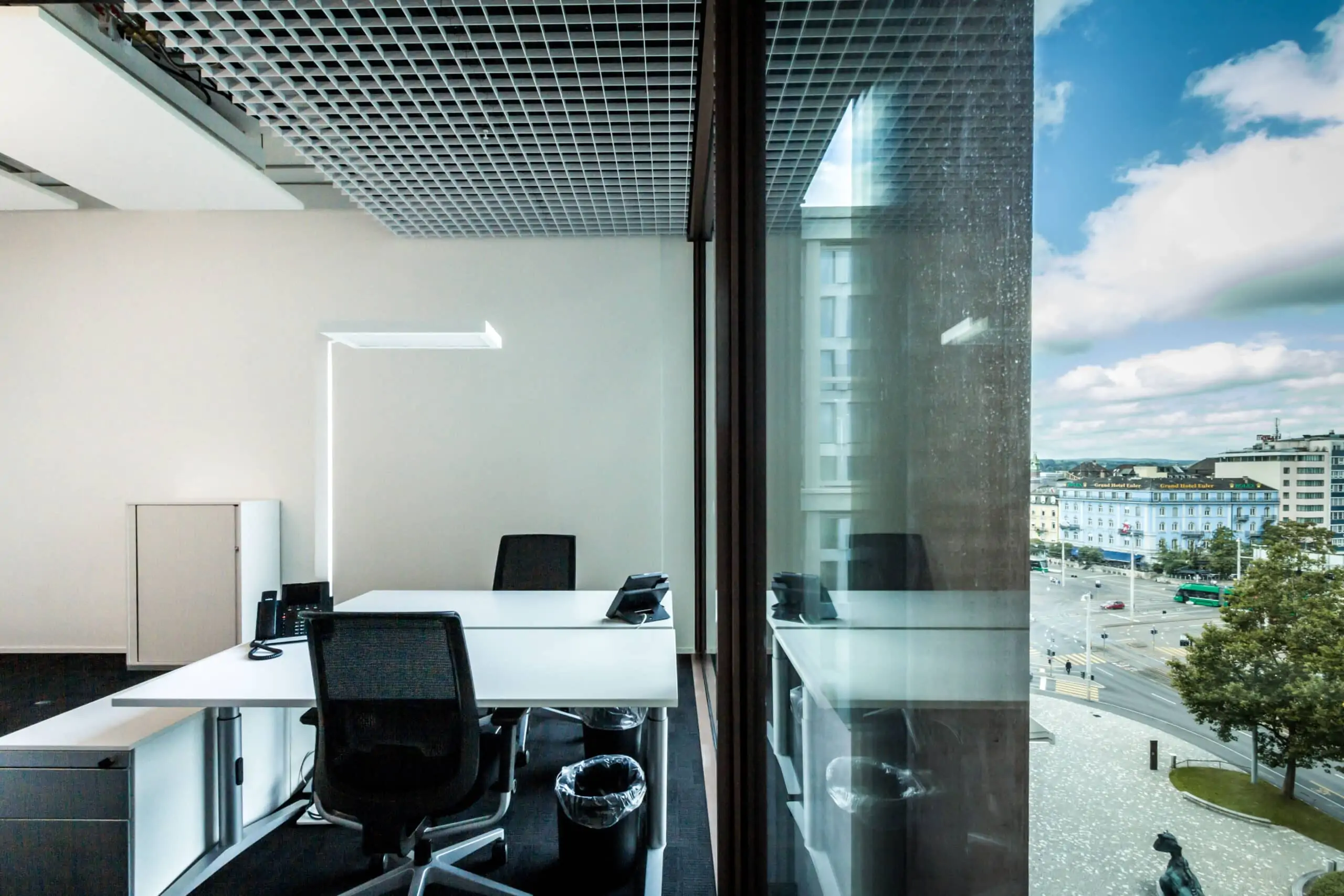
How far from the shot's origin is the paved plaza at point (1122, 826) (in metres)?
0.23

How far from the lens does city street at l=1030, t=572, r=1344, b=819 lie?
23 cm

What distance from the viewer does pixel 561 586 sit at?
3.49m

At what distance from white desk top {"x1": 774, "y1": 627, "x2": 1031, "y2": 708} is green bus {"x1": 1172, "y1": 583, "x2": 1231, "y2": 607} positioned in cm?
16

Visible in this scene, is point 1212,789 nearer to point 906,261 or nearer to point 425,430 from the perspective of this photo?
point 906,261

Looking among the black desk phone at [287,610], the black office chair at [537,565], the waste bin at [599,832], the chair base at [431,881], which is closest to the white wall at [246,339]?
the black office chair at [537,565]

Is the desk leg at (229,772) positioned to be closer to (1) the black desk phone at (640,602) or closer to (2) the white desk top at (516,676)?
(2) the white desk top at (516,676)

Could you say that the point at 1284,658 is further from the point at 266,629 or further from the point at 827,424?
the point at 266,629

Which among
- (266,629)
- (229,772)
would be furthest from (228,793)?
(266,629)

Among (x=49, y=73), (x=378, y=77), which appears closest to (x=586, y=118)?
(x=378, y=77)

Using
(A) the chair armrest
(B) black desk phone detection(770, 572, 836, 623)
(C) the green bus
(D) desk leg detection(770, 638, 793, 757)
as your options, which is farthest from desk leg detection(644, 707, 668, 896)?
(C) the green bus

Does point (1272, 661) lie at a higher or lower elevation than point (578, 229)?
lower

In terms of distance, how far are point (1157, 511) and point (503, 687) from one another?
1.97m

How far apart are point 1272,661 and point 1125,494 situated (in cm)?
10

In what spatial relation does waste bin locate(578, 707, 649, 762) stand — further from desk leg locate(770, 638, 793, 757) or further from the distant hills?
the distant hills
